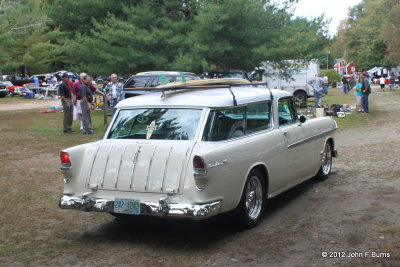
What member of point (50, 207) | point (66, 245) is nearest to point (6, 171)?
point (50, 207)

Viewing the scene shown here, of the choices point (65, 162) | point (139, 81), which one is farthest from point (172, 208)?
point (139, 81)

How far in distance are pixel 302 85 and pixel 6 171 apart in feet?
69.2

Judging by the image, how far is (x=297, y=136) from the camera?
26.0 feet

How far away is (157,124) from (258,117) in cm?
141

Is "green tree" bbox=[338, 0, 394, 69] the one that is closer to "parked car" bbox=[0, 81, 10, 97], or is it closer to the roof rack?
"parked car" bbox=[0, 81, 10, 97]

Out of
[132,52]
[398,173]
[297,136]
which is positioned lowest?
[398,173]

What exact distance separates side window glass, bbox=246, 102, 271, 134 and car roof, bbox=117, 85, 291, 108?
0.30ft

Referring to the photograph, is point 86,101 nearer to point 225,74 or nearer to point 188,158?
point 225,74

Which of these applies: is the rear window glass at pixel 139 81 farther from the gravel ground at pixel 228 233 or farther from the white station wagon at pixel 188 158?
the white station wagon at pixel 188 158

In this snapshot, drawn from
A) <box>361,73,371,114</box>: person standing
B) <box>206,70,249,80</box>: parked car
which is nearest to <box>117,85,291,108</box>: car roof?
<box>361,73,371,114</box>: person standing

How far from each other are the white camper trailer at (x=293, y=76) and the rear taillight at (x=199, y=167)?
20742mm

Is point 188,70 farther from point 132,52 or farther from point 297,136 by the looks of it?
point 297,136

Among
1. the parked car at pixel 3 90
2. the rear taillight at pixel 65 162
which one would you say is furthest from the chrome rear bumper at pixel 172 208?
the parked car at pixel 3 90

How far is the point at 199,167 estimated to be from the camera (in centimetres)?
583
